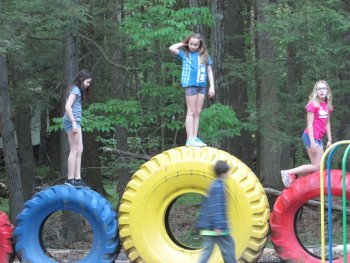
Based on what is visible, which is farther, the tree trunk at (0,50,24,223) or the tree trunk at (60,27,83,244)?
the tree trunk at (60,27,83,244)

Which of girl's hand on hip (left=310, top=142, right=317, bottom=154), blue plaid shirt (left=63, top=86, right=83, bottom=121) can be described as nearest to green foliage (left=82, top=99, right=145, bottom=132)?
blue plaid shirt (left=63, top=86, right=83, bottom=121)

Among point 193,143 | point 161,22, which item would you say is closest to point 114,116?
point 161,22

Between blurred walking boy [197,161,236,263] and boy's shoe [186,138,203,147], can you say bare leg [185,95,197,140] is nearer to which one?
boy's shoe [186,138,203,147]

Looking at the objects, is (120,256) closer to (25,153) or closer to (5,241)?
(5,241)

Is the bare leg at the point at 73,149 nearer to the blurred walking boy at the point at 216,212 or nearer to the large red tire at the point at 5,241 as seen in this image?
the large red tire at the point at 5,241

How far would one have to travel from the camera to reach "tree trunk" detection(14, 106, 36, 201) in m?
21.7

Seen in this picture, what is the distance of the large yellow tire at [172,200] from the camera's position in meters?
8.87

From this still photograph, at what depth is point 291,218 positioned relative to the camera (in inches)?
371

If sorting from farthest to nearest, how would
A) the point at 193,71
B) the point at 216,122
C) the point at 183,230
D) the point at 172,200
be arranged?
the point at 183,230 → the point at 216,122 → the point at 193,71 → the point at 172,200

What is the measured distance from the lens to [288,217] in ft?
30.9

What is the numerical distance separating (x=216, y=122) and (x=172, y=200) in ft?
19.0

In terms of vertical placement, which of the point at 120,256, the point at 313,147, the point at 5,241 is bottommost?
the point at 120,256

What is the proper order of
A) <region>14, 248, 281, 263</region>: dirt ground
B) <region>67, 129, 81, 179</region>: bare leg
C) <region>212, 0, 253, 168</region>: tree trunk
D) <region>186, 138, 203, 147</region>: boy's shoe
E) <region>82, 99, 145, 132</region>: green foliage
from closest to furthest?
1. <region>186, 138, 203, 147</region>: boy's shoe
2. <region>67, 129, 81, 179</region>: bare leg
3. <region>14, 248, 281, 263</region>: dirt ground
4. <region>82, 99, 145, 132</region>: green foliage
5. <region>212, 0, 253, 168</region>: tree trunk

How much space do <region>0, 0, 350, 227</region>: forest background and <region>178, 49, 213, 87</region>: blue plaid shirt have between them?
5.03 m
